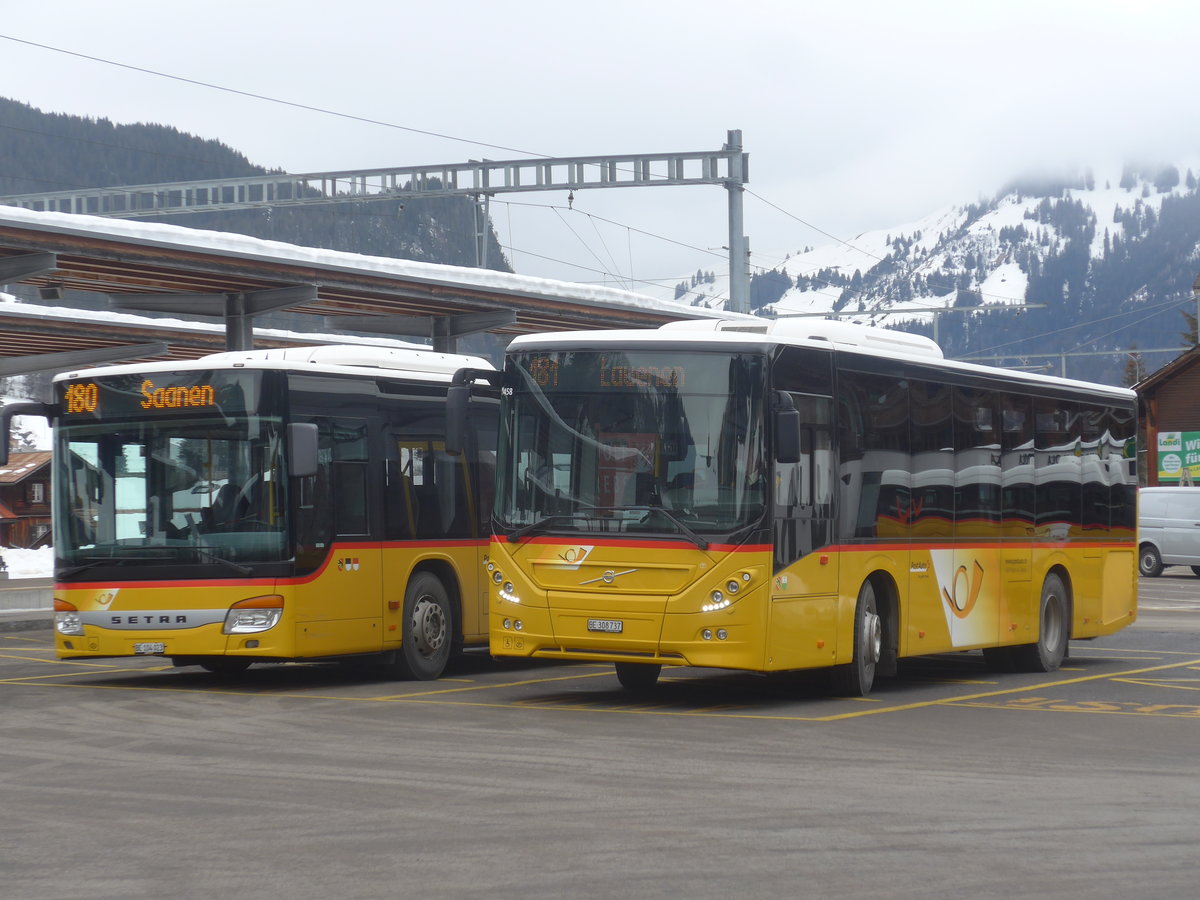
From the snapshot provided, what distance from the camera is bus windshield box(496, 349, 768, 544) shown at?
13.3 m

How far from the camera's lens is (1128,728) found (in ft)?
41.9

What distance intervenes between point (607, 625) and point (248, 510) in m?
3.42

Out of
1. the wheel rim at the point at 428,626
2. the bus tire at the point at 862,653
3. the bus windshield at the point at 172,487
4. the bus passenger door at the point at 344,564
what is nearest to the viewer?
the bus tire at the point at 862,653

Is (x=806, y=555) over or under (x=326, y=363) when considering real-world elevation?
under

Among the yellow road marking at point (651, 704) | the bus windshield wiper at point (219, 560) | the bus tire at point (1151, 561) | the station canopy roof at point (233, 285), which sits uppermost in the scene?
the station canopy roof at point (233, 285)

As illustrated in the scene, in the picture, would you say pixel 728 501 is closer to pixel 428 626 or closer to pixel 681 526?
pixel 681 526

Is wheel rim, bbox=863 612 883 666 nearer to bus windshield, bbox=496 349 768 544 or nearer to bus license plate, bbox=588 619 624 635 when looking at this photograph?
bus windshield, bbox=496 349 768 544

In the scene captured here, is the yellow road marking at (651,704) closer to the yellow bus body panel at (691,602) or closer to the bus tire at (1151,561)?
the yellow bus body panel at (691,602)

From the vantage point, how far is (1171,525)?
4016 cm

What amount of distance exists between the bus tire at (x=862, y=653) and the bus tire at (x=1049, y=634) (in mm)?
3395

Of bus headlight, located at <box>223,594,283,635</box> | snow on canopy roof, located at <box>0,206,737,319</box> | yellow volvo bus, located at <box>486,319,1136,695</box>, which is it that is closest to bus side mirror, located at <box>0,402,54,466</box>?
bus headlight, located at <box>223,594,283,635</box>

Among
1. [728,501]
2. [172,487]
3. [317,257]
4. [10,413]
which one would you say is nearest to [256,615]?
[172,487]

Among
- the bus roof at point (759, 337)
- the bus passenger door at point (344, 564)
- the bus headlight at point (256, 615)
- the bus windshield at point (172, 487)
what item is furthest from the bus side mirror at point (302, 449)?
the bus roof at point (759, 337)

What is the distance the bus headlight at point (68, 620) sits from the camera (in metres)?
15.6
